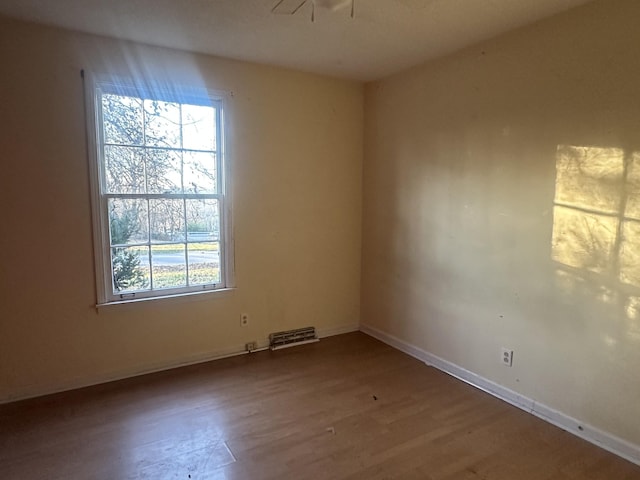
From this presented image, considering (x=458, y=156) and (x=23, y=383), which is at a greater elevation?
(x=458, y=156)

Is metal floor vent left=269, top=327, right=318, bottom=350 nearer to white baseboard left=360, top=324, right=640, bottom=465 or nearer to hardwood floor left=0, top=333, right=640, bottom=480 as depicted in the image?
hardwood floor left=0, top=333, right=640, bottom=480

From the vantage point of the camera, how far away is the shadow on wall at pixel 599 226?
2170mm

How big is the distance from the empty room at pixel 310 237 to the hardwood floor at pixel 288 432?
0.06 ft

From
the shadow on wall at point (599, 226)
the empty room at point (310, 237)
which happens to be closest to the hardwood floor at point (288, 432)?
the empty room at point (310, 237)

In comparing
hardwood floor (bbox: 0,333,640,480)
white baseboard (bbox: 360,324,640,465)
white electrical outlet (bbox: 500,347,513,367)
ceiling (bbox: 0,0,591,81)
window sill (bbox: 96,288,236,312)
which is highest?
ceiling (bbox: 0,0,591,81)

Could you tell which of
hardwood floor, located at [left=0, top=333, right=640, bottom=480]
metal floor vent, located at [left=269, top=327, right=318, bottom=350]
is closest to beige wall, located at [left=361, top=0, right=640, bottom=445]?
hardwood floor, located at [left=0, top=333, right=640, bottom=480]

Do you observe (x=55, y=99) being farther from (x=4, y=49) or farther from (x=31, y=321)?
(x=31, y=321)

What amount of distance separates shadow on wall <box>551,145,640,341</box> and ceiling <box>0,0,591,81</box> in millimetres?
907

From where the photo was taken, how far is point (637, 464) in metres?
2.16

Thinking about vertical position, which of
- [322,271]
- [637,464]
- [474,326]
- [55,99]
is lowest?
[637,464]

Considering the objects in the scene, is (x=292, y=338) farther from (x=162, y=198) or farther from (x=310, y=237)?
(x=162, y=198)

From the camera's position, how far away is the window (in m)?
2.94

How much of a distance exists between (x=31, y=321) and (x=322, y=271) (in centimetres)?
234

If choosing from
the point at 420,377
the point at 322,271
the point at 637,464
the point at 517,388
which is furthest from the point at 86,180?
the point at 637,464
